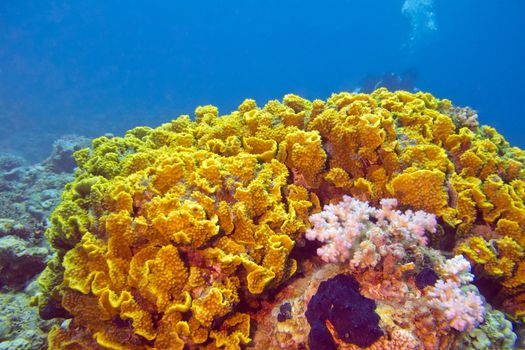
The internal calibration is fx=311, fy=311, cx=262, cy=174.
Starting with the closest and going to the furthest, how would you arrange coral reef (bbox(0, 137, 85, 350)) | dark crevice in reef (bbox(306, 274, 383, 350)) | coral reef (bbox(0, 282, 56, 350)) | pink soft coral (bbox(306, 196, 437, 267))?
dark crevice in reef (bbox(306, 274, 383, 350)), pink soft coral (bbox(306, 196, 437, 267)), coral reef (bbox(0, 282, 56, 350)), coral reef (bbox(0, 137, 85, 350))

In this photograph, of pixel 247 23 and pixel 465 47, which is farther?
pixel 247 23

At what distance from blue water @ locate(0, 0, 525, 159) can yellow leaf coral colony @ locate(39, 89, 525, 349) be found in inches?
1633

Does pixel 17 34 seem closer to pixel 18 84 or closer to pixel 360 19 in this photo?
pixel 18 84

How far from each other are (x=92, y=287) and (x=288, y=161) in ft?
9.20

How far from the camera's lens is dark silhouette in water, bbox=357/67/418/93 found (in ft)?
92.9

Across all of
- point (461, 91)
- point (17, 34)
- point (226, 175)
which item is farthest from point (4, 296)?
point (461, 91)

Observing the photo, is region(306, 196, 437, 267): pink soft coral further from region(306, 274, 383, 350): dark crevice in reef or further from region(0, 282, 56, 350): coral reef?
region(0, 282, 56, 350): coral reef

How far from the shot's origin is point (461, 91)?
348ft

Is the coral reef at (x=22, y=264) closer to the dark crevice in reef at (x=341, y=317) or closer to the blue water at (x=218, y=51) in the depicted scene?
the dark crevice in reef at (x=341, y=317)

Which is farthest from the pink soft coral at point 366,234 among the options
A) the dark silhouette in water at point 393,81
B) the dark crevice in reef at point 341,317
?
the dark silhouette in water at point 393,81

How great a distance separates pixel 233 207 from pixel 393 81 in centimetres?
2925

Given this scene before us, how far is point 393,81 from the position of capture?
28.5 meters

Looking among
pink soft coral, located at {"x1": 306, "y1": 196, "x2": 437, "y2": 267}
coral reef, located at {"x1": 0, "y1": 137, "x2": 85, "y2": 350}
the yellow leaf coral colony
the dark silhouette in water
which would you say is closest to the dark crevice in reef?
pink soft coral, located at {"x1": 306, "y1": 196, "x2": 437, "y2": 267}

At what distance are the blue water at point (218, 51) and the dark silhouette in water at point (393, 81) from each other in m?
29.0
